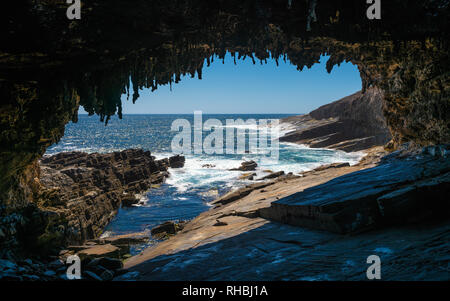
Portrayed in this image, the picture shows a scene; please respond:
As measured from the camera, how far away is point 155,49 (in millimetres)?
8109

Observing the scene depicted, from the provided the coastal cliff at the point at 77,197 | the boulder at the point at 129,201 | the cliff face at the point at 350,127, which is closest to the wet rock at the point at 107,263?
the coastal cliff at the point at 77,197

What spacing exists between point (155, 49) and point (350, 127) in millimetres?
52940

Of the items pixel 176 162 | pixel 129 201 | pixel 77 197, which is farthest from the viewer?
pixel 176 162

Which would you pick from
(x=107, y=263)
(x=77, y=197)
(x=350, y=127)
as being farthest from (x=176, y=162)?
(x=350, y=127)

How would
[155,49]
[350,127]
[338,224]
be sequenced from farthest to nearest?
[350,127] → [155,49] → [338,224]

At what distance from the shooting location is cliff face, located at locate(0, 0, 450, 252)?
18.5ft

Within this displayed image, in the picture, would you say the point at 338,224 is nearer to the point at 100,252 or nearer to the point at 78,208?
the point at 100,252

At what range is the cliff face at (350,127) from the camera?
46.1 m

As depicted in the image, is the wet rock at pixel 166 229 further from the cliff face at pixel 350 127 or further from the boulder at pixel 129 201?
the cliff face at pixel 350 127

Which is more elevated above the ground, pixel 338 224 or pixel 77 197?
pixel 338 224

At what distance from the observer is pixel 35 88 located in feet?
22.5

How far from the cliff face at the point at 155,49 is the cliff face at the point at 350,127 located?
125 ft
